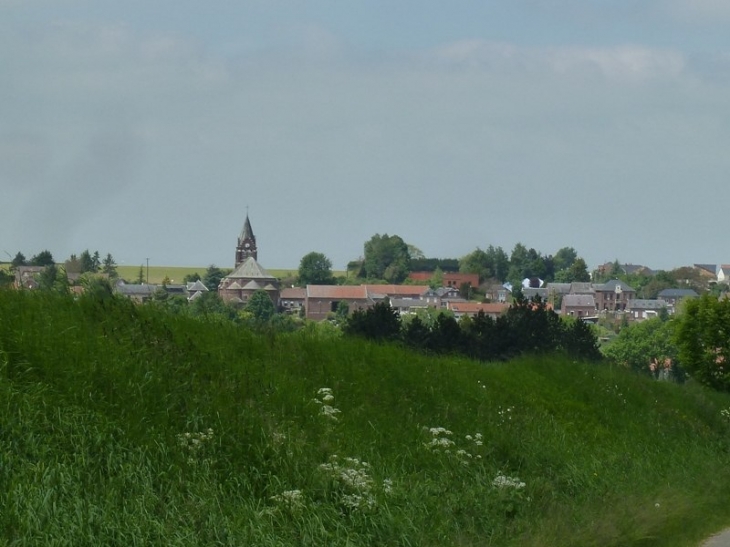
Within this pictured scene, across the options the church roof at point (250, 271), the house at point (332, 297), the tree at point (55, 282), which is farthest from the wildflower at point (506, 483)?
the church roof at point (250, 271)

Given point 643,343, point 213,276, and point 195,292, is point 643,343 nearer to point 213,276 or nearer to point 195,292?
point 213,276

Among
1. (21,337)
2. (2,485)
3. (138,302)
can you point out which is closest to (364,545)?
(2,485)

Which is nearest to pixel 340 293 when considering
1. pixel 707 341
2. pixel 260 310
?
pixel 707 341

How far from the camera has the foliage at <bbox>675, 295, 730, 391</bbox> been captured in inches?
1576

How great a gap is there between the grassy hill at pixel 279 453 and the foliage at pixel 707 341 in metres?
24.3

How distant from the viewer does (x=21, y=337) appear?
35.5ft

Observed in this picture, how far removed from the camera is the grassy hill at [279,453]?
8938mm

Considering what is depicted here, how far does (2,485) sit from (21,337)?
2.57m

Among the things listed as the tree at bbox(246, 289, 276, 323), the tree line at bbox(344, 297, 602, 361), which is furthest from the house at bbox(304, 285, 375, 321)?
the tree line at bbox(344, 297, 602, 361)

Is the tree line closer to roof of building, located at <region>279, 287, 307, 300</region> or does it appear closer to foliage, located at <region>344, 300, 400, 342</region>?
foliage, located at <region>344, 300, 400, 342</region>

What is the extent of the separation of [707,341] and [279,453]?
32114 mm

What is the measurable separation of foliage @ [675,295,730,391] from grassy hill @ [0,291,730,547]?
955 inches

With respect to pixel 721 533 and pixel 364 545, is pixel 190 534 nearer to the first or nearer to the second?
pixel 364 545

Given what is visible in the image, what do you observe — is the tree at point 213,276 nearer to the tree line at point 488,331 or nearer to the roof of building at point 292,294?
the roof of building at point 292,294
